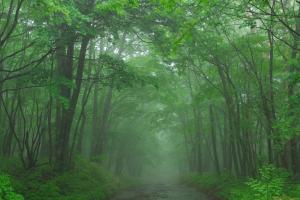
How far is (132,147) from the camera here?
43219mm

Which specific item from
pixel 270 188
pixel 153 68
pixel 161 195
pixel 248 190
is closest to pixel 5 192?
pixel 270 188

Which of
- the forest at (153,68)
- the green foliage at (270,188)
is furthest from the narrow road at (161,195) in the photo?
the green foliage at (270,188)

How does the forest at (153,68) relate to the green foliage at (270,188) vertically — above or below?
above

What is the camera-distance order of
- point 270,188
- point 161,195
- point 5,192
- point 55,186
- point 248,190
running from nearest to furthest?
point 5,192 < point 270,188 < point 248,190 < point 55,186 < point 161,195

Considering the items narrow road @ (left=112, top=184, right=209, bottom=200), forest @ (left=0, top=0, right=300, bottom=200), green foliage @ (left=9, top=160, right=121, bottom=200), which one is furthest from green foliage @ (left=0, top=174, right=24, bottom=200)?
narrow road @ (left=112, top=184, right=209, bottom=200)

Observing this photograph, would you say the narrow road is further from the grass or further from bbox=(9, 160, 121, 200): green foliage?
bbox=(9, 160, 121, 200): green foliage

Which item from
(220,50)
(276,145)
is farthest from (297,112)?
(220,50)

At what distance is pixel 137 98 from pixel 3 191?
75.5ft

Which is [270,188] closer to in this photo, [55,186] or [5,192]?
[5,192]

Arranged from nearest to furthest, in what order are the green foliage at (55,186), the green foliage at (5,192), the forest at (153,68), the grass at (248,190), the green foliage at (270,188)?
1. the green foliage at (5,192)
2. the green foliage at (270,188)
3. the grass at (248,190)
4. the forest at (153,68)
5. the green foliage at (55,186)

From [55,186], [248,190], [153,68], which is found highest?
[153,68]

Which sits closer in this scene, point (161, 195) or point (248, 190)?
point (248, 190)

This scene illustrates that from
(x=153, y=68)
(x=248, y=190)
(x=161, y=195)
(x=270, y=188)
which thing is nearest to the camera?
(x=270, y=188)

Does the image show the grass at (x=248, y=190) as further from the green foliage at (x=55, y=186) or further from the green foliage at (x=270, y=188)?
the green foliage at (x=55, y=186)
